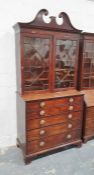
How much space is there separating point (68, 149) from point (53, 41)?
161 centimetres

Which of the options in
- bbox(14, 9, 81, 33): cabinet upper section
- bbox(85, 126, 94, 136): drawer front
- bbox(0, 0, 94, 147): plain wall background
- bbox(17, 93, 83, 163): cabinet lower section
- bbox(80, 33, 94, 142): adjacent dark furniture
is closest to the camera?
bbox(14, 9, 81, 33): cabinet upper section

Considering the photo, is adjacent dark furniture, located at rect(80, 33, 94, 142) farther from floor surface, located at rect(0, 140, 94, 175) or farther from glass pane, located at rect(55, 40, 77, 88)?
floor surface, located at rect(0, 140, 94, 175)

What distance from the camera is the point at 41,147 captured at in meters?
2.32

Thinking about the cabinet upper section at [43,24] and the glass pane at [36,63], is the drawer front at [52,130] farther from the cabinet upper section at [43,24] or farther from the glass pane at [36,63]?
the cabinet upper section at [43,24]

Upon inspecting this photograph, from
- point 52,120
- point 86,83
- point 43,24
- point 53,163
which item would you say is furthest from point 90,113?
point 43,24

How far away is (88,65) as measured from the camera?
2762mm

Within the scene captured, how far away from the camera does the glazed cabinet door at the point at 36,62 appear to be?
7.16 feet

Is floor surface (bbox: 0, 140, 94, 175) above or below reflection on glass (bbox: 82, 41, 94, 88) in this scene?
below

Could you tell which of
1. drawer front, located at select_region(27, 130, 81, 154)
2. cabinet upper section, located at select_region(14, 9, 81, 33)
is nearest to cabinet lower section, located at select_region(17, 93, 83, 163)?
drawer front, located at select_region(27, 130, 81, 154)

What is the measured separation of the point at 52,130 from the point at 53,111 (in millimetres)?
274

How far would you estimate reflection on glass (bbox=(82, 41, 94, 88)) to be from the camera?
2664mm

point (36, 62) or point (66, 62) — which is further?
point (66, 62)

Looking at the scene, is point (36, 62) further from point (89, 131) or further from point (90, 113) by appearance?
point (89, 131)

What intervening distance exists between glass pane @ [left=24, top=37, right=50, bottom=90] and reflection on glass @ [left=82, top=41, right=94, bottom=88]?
700 millimetres
